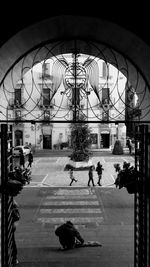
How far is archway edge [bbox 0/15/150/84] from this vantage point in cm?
402

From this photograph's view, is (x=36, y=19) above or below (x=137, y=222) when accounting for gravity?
above

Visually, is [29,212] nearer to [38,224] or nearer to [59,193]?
[38,224]

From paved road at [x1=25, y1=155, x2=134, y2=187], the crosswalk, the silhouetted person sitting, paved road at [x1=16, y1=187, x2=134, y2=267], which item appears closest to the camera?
paved road at [x1=16, y1=187, x2=134, y2=267]

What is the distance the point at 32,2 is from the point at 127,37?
1.37 m

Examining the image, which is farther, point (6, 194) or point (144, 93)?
point (144, 93)

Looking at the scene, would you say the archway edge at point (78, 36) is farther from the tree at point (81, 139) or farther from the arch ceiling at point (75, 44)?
the tree at point (81, 139)

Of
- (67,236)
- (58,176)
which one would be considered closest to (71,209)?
(67,236)

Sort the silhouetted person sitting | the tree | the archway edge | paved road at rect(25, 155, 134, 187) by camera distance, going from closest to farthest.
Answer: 1. the archway edge
2. the silhouetted person sitting
3. paved road at rect(25, 155, 134, 187)
4. the tree

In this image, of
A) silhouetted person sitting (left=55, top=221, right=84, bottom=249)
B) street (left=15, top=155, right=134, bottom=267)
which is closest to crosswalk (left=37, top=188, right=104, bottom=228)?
street (left=15, top=155, right=134, bottom=267)

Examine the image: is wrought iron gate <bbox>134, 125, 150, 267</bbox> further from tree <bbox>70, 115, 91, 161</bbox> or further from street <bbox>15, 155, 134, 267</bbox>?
tree <bbox>70, 115, 91, 161</bbox>

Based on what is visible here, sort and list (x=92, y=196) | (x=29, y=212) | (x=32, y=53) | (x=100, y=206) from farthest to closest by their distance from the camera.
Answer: (x=92, y=196)
(x=100, y=206)
(x=29, y=212)
(x=32, y=53)

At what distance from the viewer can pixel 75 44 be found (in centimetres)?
508

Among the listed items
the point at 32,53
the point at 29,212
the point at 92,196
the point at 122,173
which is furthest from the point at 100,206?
the point at 32,53

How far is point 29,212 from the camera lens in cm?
1020
